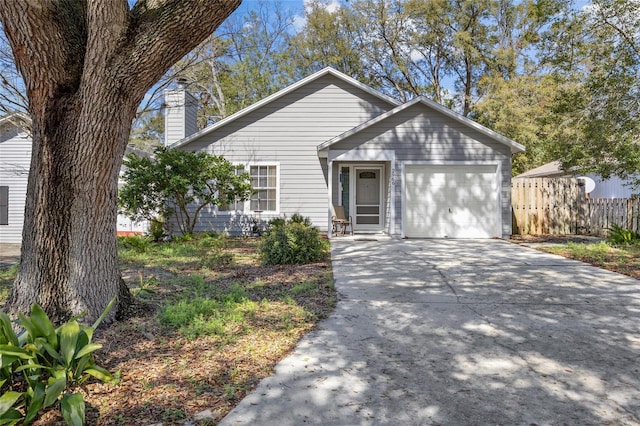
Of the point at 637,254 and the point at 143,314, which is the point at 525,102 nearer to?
the point at 637,254

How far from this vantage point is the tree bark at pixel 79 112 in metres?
3.57

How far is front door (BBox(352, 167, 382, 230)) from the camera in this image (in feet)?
47.1

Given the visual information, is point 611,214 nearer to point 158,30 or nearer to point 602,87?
point 602,87

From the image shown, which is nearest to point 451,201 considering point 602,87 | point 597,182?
point 602,87

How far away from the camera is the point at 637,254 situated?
9.07 meters

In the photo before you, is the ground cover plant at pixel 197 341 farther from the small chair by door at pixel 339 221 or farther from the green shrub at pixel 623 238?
the green shrub at pixel 623 238

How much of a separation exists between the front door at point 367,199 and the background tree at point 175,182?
3828 millimetres

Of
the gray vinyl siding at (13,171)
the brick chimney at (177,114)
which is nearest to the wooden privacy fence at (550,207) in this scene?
the brick chimney at (177,114)

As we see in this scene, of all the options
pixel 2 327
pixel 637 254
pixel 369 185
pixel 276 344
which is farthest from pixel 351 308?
pixel 369 185

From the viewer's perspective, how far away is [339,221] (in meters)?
13.3

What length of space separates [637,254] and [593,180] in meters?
14.3

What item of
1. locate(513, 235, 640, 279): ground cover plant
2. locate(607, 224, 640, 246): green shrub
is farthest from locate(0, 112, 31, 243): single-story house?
locate(607, 224, 640, 246): green shrub

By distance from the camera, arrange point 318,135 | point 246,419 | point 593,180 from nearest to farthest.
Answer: point 246,419, point 318,135, point 593,180

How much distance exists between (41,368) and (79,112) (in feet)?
6.92
